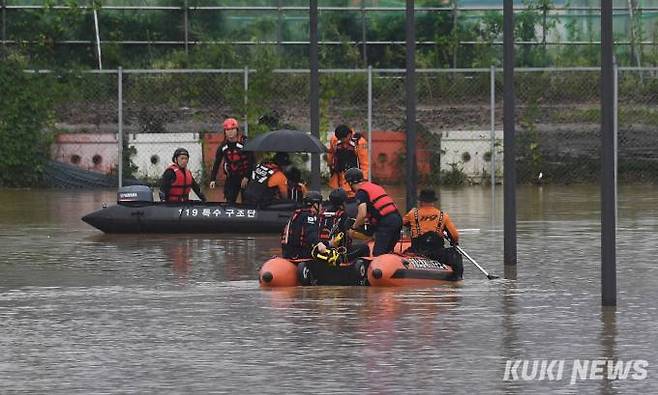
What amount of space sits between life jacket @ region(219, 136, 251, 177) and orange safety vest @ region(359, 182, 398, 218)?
7.45 m

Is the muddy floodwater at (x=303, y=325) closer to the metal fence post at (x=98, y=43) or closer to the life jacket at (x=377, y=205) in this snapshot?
the life jacket at (x=377, y=205)

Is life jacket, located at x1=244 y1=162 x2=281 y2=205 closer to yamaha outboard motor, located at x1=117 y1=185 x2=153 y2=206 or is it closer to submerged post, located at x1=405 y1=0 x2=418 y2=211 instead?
yamaha outboard motor, located at x1=117 y1=185 x2=153 y2=206

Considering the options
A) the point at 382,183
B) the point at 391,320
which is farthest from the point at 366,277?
the point at 382,183

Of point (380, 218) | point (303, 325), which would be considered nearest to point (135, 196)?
point (380, 218)

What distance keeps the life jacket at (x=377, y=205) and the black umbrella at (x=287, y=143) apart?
17.6 ft

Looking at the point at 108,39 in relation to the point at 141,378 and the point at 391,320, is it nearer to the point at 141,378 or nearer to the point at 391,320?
the point at 391,320

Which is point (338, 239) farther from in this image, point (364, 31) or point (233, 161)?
point (364, 31)

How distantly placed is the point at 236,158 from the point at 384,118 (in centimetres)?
1434

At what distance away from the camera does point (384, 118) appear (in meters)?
42.5

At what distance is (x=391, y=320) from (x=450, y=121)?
26.4 metres

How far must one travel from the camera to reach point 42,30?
44875 mm

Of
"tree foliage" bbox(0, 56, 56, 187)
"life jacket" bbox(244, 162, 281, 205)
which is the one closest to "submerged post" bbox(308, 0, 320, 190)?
"life jacket" bbox(244, 162, 281, 205)

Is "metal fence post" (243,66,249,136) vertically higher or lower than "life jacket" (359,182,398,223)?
higher

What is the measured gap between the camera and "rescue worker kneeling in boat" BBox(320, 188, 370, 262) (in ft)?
64.9
